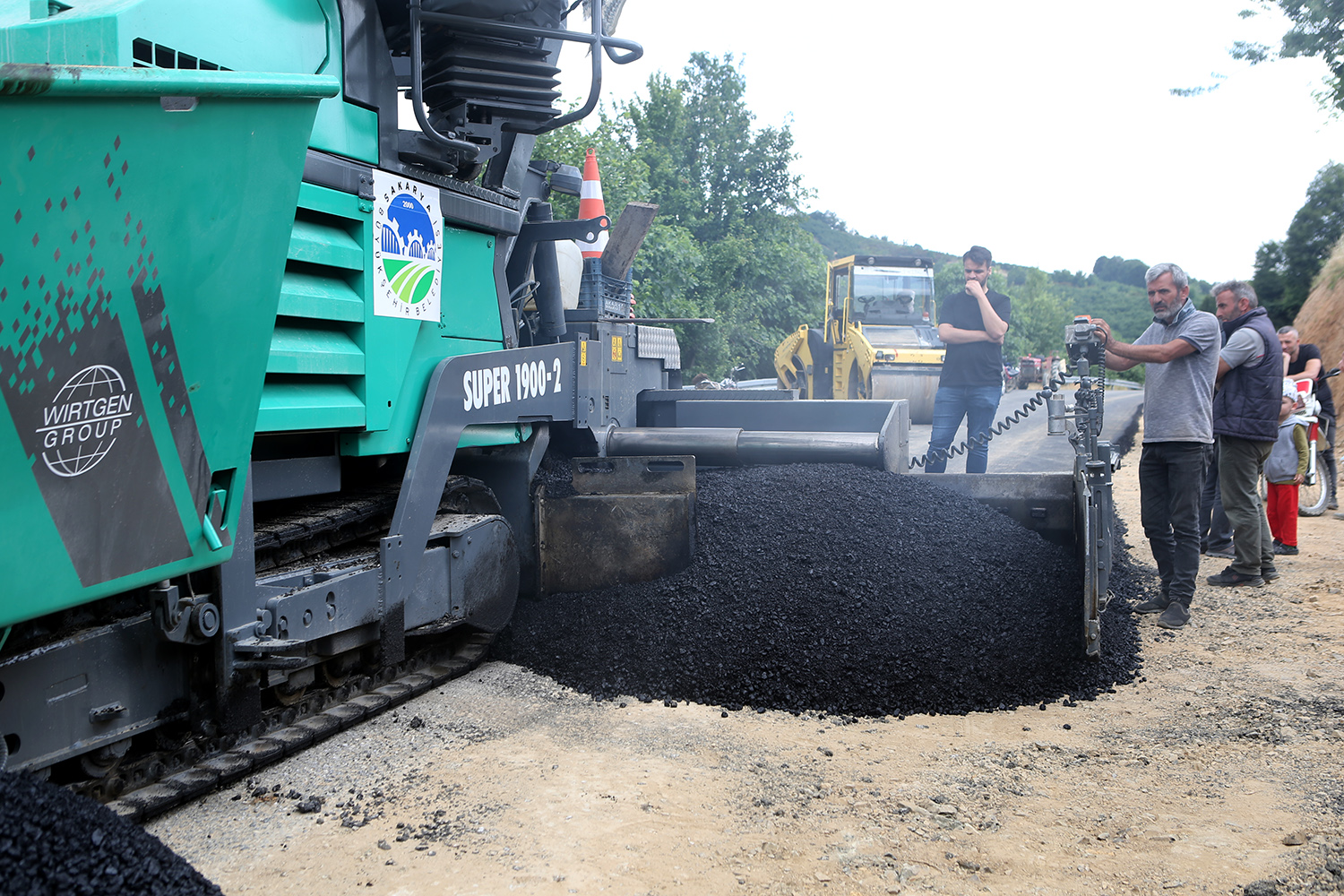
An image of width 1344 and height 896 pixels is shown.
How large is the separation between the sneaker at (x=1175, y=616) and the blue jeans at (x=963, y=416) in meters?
1.70

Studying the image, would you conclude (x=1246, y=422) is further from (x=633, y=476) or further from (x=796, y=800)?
(x=796, y=800)

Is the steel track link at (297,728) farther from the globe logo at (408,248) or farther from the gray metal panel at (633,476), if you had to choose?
the globe logo at (408,248)

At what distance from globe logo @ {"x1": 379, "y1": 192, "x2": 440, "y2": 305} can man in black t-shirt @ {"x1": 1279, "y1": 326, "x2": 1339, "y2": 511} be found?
712 cm

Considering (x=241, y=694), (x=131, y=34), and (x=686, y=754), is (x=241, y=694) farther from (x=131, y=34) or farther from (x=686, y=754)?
(x=131, y=34)

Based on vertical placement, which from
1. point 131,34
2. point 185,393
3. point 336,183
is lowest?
point 185,393

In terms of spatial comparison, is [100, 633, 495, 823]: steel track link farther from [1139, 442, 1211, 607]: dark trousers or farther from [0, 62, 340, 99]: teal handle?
[1139, 442, 1211, 607]: dark trousers

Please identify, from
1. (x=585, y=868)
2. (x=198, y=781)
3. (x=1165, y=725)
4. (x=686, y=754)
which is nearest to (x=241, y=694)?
(x=198, y=781)

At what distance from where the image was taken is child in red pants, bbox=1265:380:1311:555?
694cm

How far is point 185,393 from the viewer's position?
2.19 m

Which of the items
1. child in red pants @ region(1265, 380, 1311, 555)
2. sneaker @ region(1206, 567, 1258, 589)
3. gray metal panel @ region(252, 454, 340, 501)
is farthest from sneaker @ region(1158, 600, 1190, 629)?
gray metal panel @ region(252, 454, 340, 501)

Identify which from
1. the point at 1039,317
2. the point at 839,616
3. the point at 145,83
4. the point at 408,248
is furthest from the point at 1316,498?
the point at 1039,317

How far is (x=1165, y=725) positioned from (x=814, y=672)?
4.45 feet

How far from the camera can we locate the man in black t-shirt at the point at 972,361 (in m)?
6.61

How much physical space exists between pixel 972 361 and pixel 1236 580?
2197 millimetres
